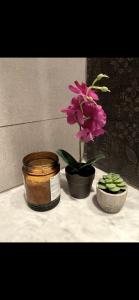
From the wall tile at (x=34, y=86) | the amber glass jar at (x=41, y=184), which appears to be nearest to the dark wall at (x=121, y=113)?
the wall tile at (x=34, y=86)

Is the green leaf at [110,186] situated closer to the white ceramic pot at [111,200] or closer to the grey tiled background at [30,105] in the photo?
the white ceramic pot at [111,200]

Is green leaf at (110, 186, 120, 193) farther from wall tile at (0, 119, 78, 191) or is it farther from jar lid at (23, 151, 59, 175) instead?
wall tile at (0, 119, 78, 191)

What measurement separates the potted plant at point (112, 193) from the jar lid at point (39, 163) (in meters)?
0.12

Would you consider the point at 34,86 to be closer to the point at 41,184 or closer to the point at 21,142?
the point at 21,142

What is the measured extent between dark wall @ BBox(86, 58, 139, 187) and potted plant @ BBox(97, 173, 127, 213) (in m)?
0.12

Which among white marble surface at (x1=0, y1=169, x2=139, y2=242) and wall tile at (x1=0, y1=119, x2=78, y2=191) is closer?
white marble surface at (x1=0, y1=169, x2=139, y2=242)

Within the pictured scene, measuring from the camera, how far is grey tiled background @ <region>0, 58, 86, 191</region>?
0.49m

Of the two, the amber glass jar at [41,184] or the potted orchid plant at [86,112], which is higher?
the potted orchid plant at [86,112]

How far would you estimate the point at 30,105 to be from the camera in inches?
20.8

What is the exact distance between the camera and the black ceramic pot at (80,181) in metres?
0.49

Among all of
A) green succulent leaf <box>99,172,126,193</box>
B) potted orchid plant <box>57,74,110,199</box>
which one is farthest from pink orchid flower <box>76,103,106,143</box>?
green succulent leaf <box>99,172,126,193</box>

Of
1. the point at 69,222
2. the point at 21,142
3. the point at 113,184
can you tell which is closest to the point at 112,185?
the point at 113,184
